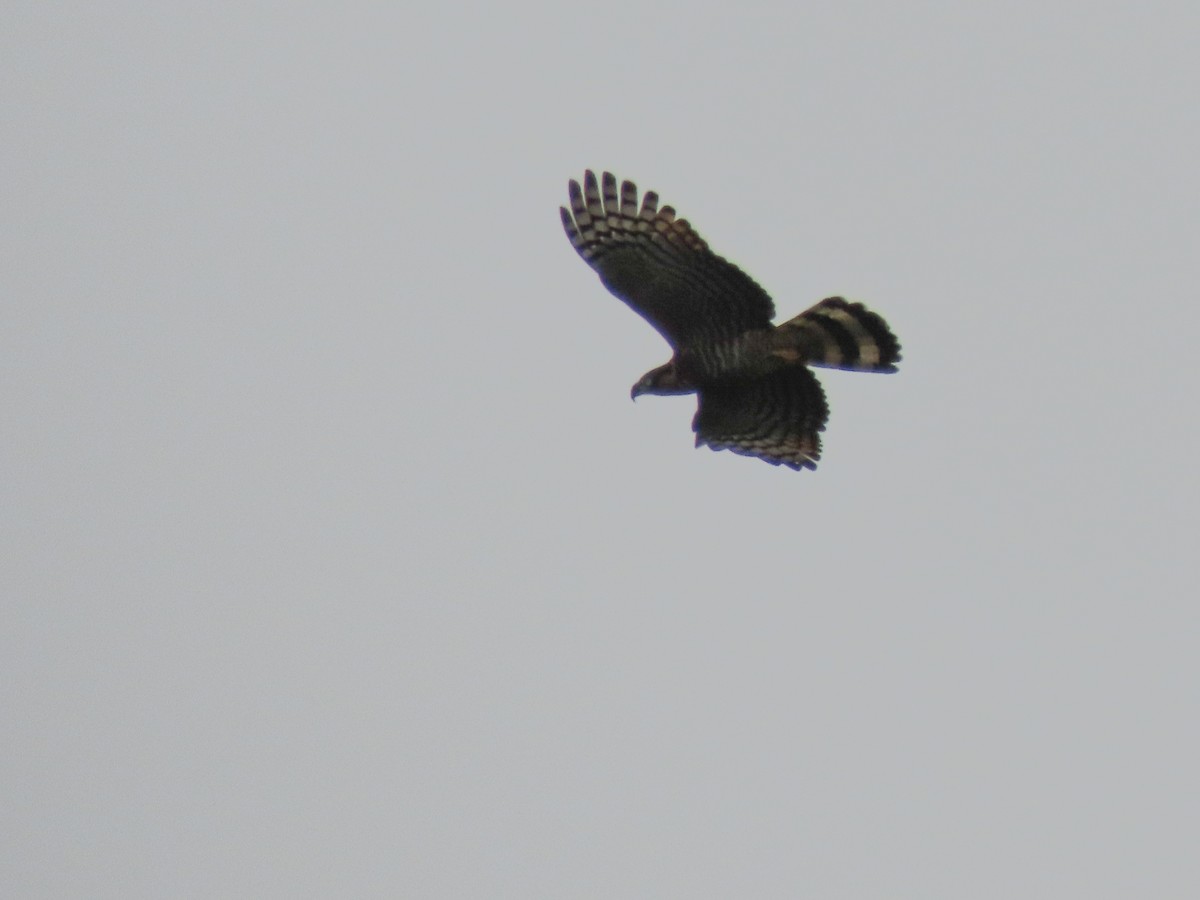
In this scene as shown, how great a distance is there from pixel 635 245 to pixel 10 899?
4612 cm

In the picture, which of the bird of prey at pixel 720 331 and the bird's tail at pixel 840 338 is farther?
the bird of prey at pixel 720 331

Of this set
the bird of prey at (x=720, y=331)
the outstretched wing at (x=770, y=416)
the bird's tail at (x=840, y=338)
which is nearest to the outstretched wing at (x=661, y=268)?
the bird of prey at (x=720, y=331)

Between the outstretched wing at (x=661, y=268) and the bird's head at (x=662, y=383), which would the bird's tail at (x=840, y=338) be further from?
the bird's head at (x=662, y=383)

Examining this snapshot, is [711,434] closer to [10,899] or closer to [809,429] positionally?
[809,429]

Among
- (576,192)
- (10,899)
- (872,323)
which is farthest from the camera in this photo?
(10,899)

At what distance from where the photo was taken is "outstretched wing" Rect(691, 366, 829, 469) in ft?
36.8

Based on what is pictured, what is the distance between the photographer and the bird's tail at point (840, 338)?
1047cm

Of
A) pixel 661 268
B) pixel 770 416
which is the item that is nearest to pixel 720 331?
pixel 661 268

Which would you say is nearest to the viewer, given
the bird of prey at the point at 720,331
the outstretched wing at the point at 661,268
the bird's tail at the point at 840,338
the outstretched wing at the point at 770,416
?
the bird's tail at the point at 840,338

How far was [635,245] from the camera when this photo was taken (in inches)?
429

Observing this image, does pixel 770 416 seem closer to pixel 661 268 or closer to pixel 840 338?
pixel 840 338

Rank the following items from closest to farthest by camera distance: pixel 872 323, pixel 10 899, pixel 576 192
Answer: pixel 872 323 < pixel 576 192 < pixel 10 899

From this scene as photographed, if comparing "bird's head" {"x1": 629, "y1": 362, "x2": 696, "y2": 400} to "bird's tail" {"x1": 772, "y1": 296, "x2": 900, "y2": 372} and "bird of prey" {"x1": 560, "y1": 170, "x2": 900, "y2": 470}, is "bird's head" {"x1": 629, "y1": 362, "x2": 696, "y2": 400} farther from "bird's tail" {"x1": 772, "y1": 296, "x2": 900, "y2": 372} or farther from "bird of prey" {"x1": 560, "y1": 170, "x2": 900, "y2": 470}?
"bird's tail" {"x1": 772, "y1": 296, "x2": 900, "y2": 372}

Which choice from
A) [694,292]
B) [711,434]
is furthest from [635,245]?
[711,434]
